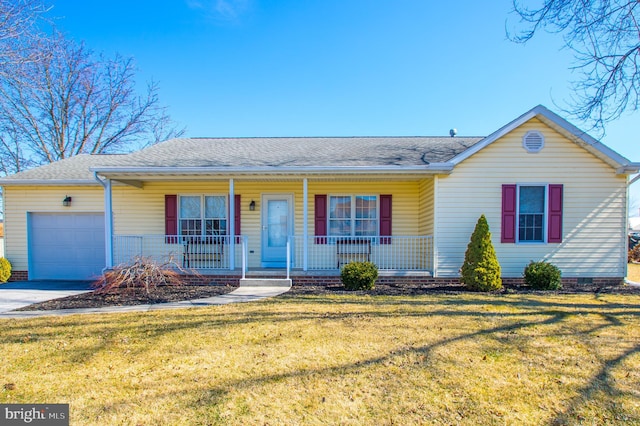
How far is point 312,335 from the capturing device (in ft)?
15.5

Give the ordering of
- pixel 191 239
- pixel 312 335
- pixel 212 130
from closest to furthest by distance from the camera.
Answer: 1. pixel 312 335
2. pixel 191 239
3. pixel 212 130

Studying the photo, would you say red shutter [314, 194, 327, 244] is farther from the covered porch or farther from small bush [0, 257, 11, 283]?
small bush [0, 257, 11, 283]

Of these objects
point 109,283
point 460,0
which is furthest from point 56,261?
point 460,0

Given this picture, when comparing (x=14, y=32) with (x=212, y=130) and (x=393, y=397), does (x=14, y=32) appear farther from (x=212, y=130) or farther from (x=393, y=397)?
(x=212, y=130)

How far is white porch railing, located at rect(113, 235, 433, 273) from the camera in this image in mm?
9578

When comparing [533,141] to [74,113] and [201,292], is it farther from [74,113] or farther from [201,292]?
[74,113]

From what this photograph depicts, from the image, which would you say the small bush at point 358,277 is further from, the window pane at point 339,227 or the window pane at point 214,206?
the window pane at point 214,206

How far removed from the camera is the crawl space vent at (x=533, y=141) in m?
8.59

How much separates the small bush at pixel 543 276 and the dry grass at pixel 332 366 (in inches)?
83.5

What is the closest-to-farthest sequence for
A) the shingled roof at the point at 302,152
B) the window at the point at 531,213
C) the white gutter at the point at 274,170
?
1. the white gutter at the point at 274,170
2. the window at the point at 531,213
3. the shingled roof at the point at 302,152

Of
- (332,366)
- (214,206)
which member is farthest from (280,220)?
(332,366)

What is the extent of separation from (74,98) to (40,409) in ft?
74.6

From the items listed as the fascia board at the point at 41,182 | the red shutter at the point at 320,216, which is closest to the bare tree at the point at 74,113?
the fascia board at the point at 41,182

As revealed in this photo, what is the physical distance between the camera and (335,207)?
1032 centimetres
